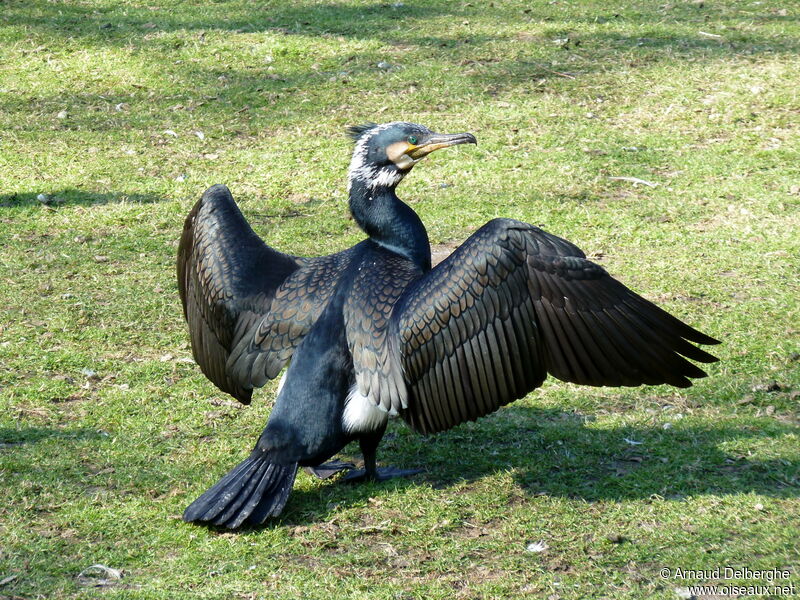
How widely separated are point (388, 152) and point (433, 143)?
0.74 ft

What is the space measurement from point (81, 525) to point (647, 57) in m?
7.72

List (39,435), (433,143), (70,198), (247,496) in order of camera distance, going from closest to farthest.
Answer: (247,496) → (433,143) → (39,435) → (70,198)

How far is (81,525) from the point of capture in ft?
14.3

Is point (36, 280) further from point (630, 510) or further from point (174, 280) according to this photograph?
point (630, 510)

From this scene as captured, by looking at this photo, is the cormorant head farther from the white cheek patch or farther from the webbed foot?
the webbed foot

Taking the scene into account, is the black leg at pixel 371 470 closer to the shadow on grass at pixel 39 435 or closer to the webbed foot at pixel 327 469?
the webbed foot at pixel 327 469

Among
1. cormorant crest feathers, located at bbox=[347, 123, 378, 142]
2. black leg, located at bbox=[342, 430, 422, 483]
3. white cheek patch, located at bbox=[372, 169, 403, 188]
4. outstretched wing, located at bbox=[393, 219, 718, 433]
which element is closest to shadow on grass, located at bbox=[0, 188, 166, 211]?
cormorant crest feathers, located at bbox=[347, 123, 378, 142]

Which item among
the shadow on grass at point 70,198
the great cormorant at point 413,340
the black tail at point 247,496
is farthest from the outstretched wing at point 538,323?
the shadow on grass at point 70,198

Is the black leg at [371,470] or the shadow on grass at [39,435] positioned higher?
the shadow on grass at [39,435]

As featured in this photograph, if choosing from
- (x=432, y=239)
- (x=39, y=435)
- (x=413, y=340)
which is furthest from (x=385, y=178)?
(x=432, y=239)

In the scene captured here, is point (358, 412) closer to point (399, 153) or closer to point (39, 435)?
point (399, 153)

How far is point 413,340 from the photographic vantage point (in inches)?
171

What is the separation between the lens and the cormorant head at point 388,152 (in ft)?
15.6

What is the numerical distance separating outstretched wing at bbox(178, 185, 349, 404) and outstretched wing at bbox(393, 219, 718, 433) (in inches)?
26.0
